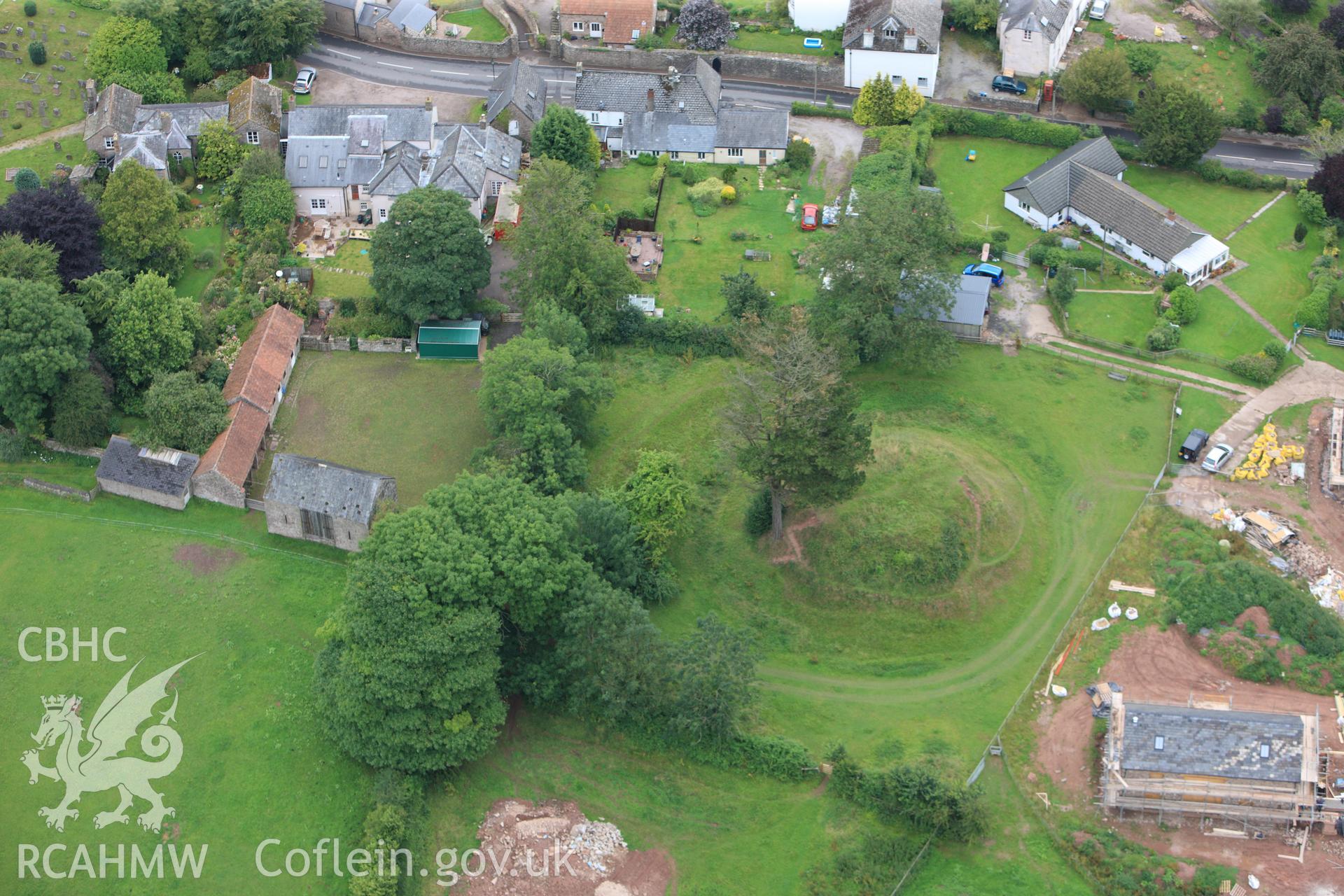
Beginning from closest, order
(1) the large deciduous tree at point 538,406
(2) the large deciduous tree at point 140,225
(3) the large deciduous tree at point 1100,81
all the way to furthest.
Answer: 1. (1) the large deciduous tree at point 538,406
2. (2) the large deciduous tree at point 140,225
3. (3) the large deciduous tree at point 1100,81

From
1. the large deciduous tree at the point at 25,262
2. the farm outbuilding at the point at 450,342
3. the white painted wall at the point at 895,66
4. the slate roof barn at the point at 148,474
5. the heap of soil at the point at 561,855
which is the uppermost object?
the white painted wall at the point at 895,66

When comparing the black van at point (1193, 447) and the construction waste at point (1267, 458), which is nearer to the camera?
the construction waste at point (1267, 458)

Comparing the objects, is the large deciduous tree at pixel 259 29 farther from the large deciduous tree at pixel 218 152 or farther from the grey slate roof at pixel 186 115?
the large deciduous tree at pixel 218 152

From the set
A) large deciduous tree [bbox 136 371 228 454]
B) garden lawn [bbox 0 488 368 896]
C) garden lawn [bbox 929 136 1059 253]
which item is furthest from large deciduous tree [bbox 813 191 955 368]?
large deciduous tree [bbox 136 371 228 454]

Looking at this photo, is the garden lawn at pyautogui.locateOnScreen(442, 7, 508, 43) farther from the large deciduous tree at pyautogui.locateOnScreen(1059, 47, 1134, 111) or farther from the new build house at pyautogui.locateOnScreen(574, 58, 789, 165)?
the large deciduous tree at pyautogui.locateOnScreen(1059, 47, 1134, 111)

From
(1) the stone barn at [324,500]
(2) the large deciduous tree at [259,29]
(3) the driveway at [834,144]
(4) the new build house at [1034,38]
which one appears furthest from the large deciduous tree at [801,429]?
(2) the large deciduous tree at [259,29]

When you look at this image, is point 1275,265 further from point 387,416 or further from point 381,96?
point 381,96
